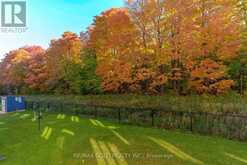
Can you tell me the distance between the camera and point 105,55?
15711 mm

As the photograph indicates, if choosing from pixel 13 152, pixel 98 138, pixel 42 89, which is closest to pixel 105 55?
pixel 98 138

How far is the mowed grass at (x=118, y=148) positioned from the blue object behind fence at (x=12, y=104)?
37.4ft

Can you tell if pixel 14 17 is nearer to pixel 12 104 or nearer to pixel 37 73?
pixel 12 104

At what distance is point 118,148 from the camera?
704 centimetres

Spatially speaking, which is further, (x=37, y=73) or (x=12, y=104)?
(x=37, y=73)

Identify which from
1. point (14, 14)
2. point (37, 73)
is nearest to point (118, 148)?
→ point (14, 14)

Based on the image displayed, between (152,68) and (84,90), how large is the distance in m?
10.1

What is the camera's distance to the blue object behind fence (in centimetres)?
2006

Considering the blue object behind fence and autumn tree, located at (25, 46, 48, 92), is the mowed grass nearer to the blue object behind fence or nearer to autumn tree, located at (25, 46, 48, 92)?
the blue object behind fence

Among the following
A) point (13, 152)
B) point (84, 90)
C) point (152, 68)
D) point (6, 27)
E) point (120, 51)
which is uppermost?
point (6, 27)

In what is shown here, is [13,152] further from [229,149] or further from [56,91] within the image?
[56,91]

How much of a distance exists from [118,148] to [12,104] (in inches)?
647

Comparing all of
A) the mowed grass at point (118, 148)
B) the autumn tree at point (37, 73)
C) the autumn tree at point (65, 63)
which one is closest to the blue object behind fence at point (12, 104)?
the autumn tree at point (65, 63)

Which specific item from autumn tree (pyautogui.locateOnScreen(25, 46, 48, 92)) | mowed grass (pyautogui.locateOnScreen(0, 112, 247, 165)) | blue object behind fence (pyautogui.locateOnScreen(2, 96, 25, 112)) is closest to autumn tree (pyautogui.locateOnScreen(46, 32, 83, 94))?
autumn tree (pyautogui.locateOnScreen(25, 46, 48, 92))
